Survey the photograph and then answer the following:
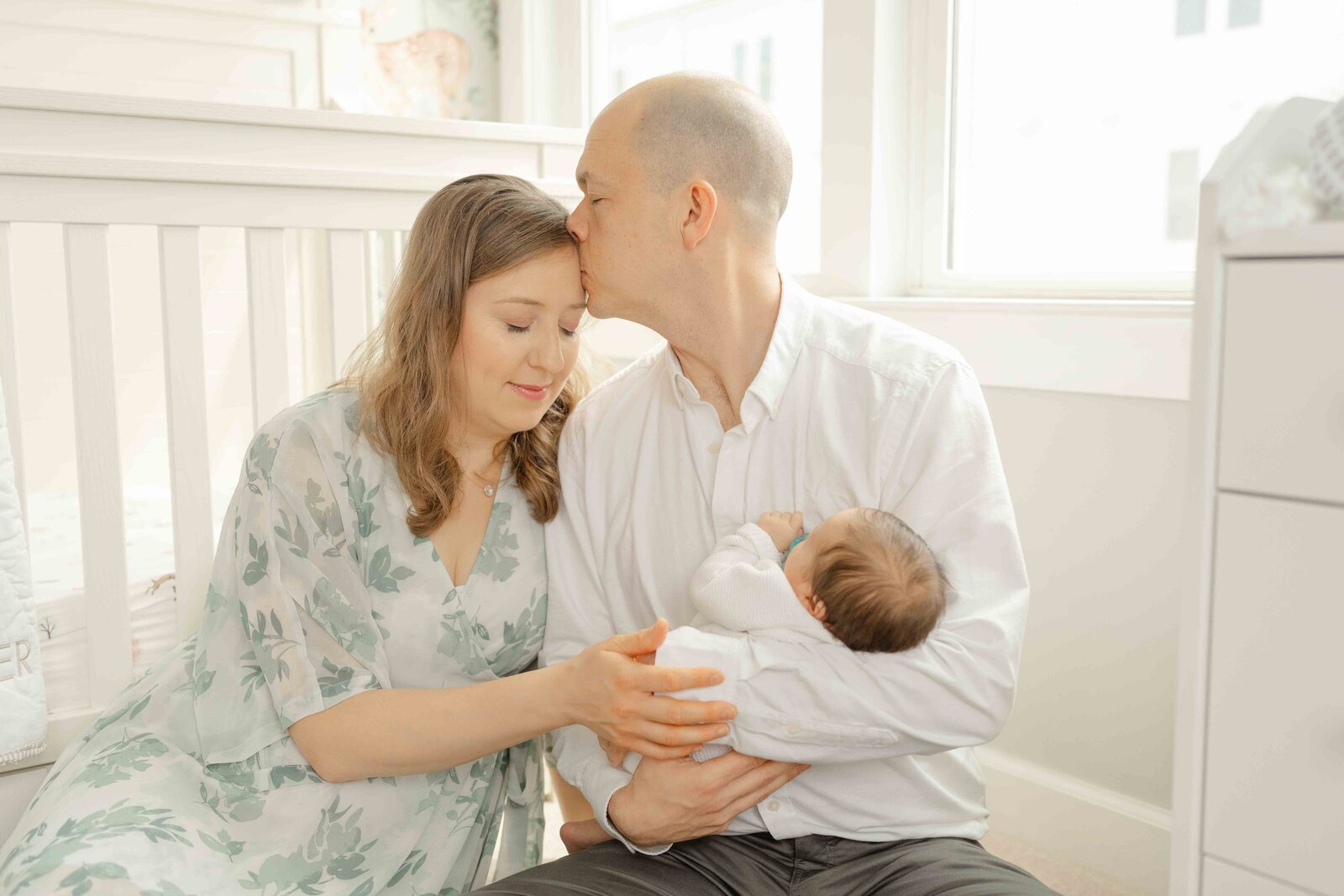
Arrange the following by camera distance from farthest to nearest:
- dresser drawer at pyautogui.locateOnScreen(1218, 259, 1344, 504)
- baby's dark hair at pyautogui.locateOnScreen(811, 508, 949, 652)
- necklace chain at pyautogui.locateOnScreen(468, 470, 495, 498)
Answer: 1. necklace chain at pyautogui.locateOnScreen(468, 470, 495, 498)
2. baby's dark hair at pyautogui.locateOnScreen(811, 508, 949, 652)
3. dresser drawer at pyautogui.locateOnScreen(1218, 259, 1344, 504)

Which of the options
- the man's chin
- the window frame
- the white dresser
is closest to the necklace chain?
the man's chin

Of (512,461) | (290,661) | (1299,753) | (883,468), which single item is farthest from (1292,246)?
(290,661)

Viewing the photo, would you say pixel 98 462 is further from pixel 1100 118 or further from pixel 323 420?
pixel 1100 118

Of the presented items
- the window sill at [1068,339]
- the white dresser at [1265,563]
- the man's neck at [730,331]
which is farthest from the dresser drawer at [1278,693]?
the window sill at [1068,339]

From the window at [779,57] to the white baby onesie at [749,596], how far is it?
1.33m

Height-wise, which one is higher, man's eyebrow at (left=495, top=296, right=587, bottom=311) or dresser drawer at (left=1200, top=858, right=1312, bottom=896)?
man's eyebrow at (left=495, top=296, right=587, bottom=311)

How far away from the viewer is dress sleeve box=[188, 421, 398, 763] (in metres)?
1.34

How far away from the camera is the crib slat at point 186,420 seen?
5.28ft

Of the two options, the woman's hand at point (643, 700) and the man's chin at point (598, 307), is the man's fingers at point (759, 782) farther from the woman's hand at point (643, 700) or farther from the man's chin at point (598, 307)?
the man's chin at point (598, 307)

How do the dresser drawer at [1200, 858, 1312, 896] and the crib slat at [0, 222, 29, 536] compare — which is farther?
the crib slat at [0, 222, 29, 536]

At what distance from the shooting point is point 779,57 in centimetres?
258

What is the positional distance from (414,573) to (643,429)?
0.35 m

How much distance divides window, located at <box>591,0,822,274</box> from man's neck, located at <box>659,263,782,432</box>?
103cm

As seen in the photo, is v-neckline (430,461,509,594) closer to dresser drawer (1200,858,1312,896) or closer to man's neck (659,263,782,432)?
man's neck (659,263,782,432)
